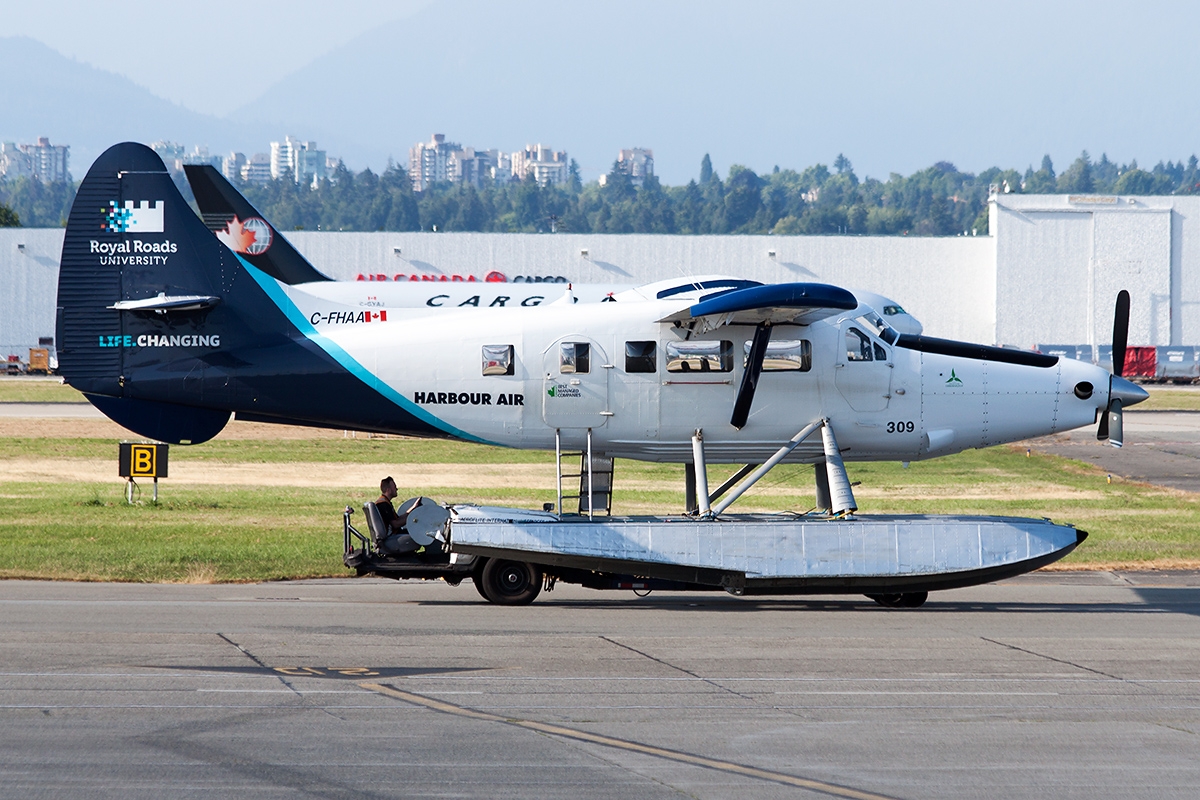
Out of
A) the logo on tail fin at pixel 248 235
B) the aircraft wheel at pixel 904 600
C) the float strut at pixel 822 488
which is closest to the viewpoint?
the aircraft wheel at pixel 904 600

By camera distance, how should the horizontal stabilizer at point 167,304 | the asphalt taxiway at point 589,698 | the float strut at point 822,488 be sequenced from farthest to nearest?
the float strut at point 822,488, the horizontal stabilizer at point 167,304, the asphalt taxiway at point 589,698

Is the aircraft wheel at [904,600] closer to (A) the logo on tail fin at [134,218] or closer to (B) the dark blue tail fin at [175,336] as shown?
(B) the dark blue tail fin at [175,336]

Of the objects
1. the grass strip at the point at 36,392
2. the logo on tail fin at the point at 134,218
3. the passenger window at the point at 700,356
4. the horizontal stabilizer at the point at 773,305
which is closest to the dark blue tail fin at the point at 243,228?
the grass strip at the point at 36,392

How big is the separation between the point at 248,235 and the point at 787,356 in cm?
2178

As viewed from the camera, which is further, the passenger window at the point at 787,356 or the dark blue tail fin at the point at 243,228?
the dark blue tail fin at the point at 243,228

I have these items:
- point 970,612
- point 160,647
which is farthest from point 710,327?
point 160,647

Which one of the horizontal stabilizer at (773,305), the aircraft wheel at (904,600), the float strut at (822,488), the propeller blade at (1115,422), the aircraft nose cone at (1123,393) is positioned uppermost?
the horizontal stabilizer at (773,305)

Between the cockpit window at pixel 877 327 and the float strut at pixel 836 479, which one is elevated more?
the cockpit window at pixel 877 327

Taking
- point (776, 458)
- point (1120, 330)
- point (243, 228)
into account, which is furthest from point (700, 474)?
point (243, 228)

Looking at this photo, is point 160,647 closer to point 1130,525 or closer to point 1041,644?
point 1041,644

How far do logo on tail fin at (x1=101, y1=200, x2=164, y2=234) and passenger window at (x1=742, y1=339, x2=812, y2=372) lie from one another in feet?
25.1

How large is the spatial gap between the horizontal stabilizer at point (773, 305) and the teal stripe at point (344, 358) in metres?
3.11

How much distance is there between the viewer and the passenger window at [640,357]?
15555mm

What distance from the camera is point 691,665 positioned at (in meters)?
11.3
